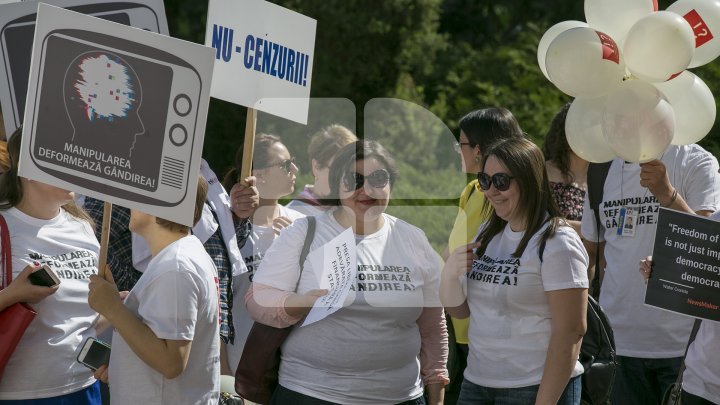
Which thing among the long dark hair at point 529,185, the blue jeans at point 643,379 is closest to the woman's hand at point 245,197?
the long dark hair at point 529,185

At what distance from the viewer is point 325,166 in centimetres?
552

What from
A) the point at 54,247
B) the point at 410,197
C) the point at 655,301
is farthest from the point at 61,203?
the point at 655,301

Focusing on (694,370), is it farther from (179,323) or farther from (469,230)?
(179,323)

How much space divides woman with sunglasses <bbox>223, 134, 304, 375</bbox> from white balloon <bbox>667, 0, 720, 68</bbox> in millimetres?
2147

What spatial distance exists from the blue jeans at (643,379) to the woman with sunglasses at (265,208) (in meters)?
1.72

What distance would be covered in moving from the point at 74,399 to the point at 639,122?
2419 mm

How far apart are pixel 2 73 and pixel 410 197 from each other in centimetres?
234

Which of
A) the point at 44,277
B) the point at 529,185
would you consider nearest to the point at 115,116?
the point at 44,277

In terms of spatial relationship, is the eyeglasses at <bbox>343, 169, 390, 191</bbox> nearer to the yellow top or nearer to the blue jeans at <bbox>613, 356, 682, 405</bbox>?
the yellow top

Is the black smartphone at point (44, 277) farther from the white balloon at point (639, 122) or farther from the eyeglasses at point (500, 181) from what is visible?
the white balloon at point (639, 122)

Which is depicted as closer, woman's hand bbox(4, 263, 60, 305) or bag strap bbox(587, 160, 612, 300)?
woman's hand bbox(4, 263, 60, 305)

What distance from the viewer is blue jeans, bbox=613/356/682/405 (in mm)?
5246

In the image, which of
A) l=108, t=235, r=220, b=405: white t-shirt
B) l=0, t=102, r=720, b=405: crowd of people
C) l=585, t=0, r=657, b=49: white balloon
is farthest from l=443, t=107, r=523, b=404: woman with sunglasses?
l=108, t=235, r=220, b=405: white t-shirt

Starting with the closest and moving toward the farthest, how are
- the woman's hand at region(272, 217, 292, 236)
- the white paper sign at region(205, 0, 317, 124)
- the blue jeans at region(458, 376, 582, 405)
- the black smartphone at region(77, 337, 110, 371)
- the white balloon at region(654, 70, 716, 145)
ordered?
the black smartphone at region(77, 337, 110, 371), the blue jeans at region(458, 376, 582, 405), the white balloon at region(654, 70, 716, 145), the white paper sign at region(205, 0, 317, 124), the woman's hand at region(272, 217, 292, 236)
